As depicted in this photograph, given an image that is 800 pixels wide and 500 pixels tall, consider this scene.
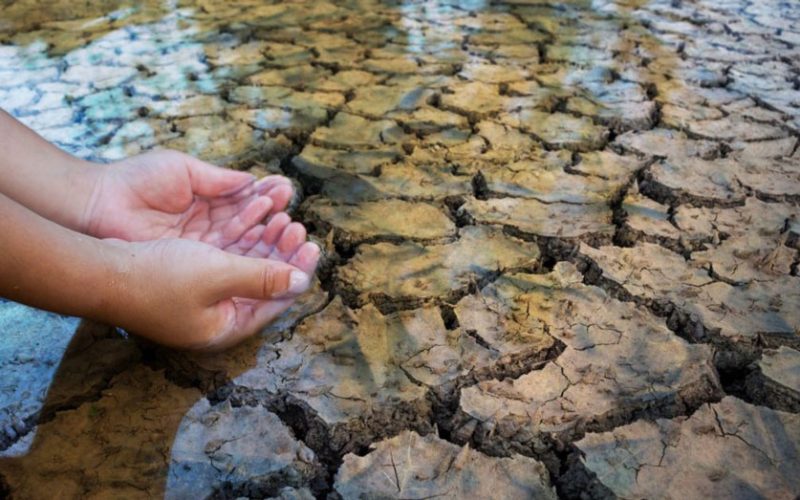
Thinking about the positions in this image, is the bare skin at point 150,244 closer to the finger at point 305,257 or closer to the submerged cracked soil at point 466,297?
the finger at point 305,257

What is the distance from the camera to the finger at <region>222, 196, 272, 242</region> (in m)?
1.45

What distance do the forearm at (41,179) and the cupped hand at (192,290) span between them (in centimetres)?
26

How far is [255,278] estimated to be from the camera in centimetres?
119

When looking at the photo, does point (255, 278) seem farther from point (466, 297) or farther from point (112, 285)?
point (466, 297)

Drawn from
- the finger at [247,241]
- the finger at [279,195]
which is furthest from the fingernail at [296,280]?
the finger at [279,195]

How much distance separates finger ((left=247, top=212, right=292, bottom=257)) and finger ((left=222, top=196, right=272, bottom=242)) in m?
0.05

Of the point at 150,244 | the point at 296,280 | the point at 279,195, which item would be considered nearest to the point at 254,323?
the point at 296,280

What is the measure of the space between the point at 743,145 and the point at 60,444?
2.09 m

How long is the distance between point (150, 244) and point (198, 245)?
0.28 feet

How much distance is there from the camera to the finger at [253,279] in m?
1.17

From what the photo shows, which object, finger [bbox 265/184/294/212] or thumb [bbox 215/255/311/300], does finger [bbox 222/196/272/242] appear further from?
thumb [bbox 215/255/311/300]

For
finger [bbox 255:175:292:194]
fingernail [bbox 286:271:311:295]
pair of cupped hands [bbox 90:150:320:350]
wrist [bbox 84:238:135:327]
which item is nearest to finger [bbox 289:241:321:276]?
pair of cupped hands [bbox 90:150:320:350]

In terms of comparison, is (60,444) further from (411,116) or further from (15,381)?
(411,116)

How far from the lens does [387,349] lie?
4.32ft
